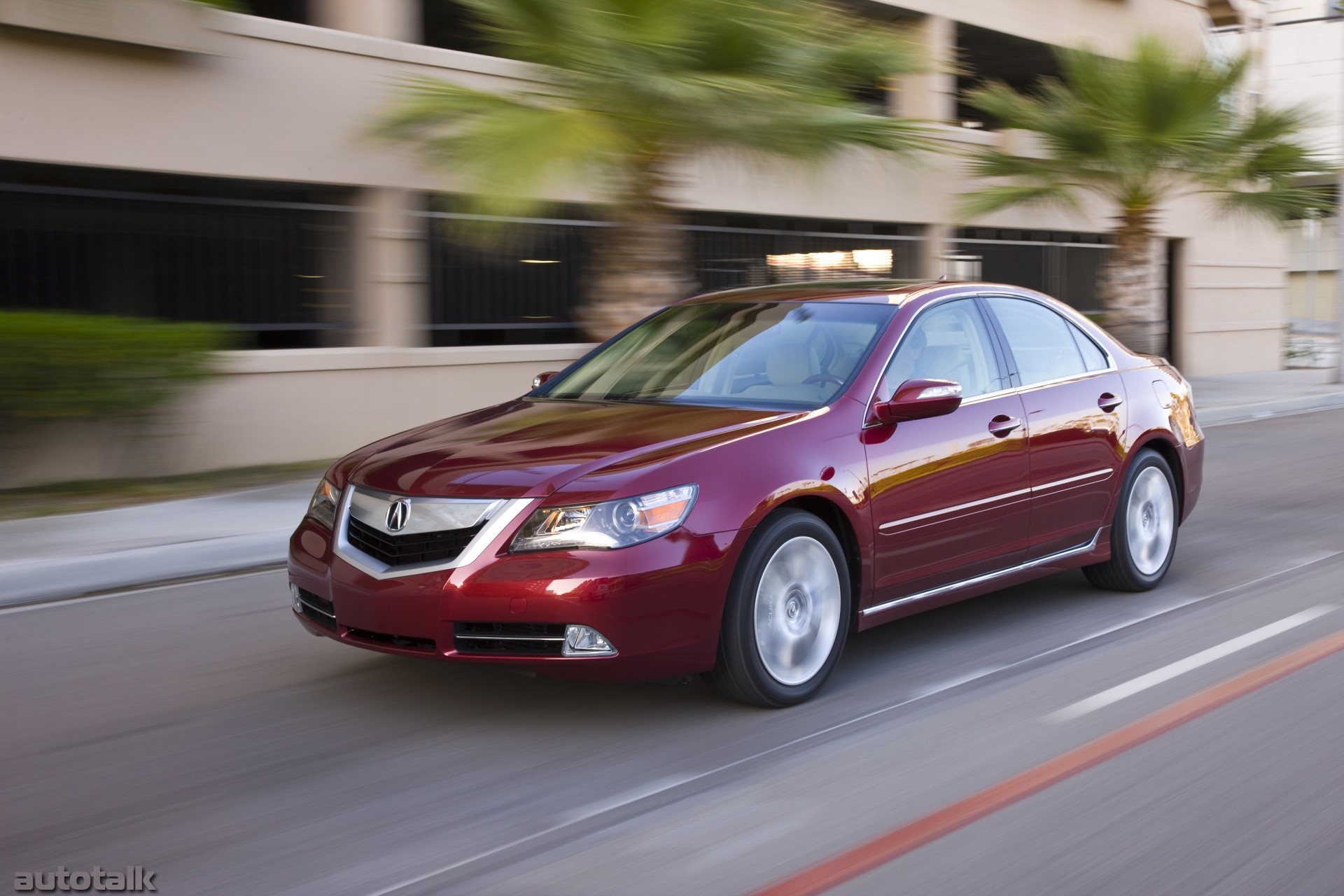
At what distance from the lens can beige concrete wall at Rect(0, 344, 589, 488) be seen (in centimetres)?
1109

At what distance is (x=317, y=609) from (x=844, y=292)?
2660 millimetres

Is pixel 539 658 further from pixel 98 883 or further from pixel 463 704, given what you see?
pixel 98 883

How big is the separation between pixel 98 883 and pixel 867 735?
2.45 meters

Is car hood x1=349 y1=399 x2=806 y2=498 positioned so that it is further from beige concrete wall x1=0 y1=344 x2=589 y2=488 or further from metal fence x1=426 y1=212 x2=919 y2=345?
metal fence x1=426 y1=212 x2=919 y2=345

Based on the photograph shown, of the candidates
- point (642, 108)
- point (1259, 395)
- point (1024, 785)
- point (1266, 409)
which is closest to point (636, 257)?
point (642, 108)

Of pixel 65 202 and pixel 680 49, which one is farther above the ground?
pixel 680 49

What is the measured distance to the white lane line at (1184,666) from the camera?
498cm

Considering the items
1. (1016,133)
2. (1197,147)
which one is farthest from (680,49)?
(1016,133)

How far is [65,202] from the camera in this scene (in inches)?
462

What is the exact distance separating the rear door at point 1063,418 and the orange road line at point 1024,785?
3.64ft

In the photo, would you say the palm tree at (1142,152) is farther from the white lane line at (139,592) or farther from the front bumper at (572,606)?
the front bumper at (572,606)

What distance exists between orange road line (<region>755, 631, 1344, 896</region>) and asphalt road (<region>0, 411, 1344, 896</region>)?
1.6 inches

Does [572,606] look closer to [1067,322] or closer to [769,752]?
[769,752]

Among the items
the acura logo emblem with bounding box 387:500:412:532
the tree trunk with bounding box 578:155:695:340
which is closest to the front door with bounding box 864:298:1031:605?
the acura logo emblem with bounding box 387:500:412:532
